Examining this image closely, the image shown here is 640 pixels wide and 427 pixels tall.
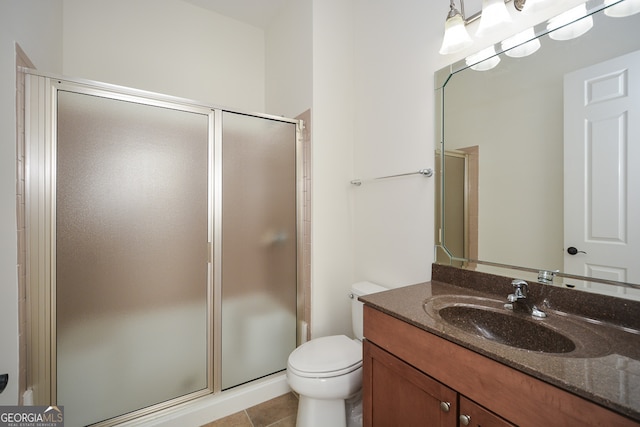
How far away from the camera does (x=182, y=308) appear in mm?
1545

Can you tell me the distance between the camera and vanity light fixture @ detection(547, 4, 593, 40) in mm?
920

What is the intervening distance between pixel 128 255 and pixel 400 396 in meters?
1.44

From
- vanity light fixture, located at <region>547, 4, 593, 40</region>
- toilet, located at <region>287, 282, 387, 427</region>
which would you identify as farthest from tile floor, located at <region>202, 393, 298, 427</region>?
vanity light fixture, located at <region>547, 4, 593, 40</region>

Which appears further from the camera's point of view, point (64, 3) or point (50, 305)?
point (64, 3)

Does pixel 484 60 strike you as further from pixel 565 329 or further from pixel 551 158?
pixel 565 329

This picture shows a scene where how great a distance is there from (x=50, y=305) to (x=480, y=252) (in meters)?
2.01

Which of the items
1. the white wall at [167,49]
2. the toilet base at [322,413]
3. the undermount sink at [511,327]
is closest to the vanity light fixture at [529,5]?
the undermount sink at [511,327]

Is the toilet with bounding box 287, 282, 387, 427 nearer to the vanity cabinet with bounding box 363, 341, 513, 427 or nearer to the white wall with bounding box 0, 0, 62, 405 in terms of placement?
the vanity cabinet with bounding box 363, 341, 513, 427

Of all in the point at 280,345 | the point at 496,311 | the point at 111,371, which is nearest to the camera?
the point at 496,311

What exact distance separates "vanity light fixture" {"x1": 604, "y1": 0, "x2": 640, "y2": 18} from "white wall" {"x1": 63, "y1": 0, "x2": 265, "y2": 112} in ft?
→ 7.24

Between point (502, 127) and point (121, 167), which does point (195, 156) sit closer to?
point (121, 167)

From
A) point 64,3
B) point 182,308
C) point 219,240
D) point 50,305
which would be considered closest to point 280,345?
point 182,308

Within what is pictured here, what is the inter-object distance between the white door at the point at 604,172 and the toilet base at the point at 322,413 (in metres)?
1.16

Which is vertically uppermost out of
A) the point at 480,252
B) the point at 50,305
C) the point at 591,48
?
the point at 591,48
